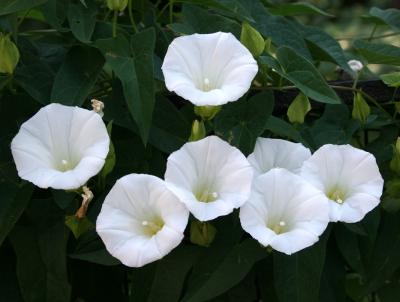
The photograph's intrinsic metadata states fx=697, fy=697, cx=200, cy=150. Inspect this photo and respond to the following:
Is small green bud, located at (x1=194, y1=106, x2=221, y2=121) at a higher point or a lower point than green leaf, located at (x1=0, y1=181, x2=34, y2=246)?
higher

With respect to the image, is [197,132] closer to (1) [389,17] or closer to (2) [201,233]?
(2) [201,233]

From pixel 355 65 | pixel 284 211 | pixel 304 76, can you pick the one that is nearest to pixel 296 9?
pixel 355 65

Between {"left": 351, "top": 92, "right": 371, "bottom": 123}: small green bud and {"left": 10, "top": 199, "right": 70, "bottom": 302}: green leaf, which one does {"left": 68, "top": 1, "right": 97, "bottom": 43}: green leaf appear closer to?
{"left": 10, "top": 199, "right": 70, "bottom": 302}: green leaf

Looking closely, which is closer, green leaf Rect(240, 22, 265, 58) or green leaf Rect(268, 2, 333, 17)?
green leaf Rect(240, 22, 265, 58)

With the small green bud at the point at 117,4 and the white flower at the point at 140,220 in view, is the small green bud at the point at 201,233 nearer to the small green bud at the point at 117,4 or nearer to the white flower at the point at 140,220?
the white flower at the point at 140,220

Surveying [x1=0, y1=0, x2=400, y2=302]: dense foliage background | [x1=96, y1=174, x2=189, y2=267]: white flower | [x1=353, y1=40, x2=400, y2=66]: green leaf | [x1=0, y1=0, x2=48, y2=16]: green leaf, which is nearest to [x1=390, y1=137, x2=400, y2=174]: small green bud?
[x1=0, y1=0, x2=400, y2=302]: dense foliage background

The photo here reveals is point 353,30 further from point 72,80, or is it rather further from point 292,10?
point 72,80
